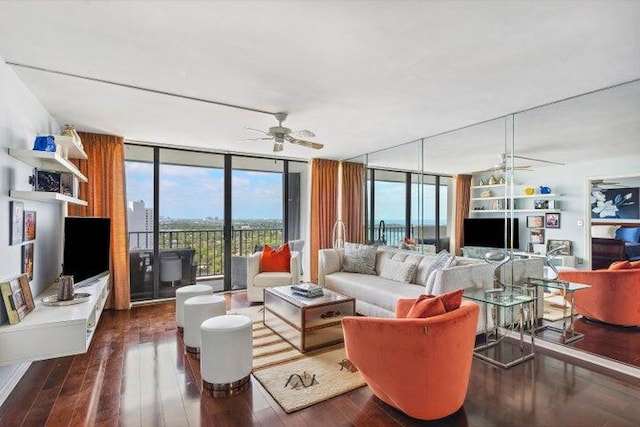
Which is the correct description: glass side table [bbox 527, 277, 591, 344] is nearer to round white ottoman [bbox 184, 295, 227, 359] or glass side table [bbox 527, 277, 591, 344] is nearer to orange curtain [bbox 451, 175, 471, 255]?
orange curtain [bbox 451, 175, 471, 255]

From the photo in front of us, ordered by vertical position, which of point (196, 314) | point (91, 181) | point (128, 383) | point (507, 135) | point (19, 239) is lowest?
point (128, 383)

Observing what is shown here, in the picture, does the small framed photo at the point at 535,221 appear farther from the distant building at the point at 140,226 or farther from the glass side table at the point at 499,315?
the distant building at the point at 140,226

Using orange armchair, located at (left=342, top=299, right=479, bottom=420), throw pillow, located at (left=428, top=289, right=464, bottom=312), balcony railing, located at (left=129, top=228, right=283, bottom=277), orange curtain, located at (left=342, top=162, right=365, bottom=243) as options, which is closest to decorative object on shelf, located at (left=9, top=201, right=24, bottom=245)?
balcony railing, located at (left=129, top=228, right=283, bottom=277)

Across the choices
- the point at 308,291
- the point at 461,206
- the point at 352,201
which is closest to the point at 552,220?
the point at 461,206

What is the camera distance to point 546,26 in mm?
1830

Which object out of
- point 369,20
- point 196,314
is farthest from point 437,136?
point 196,314

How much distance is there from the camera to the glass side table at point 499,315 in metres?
2.82

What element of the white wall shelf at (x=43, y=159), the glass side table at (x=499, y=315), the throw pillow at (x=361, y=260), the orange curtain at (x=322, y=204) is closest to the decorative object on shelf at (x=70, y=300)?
the white wall shelf at (x=43, y=159)

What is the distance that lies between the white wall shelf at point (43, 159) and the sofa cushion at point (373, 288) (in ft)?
10.8

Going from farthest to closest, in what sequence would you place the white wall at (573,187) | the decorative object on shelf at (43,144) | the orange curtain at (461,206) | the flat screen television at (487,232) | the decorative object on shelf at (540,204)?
the orange curtain at (461,206) → the flat screen television at (487,232) → the decorative object on shelf at (540,204) → the white wall at (573,187) → the decorative object on shelf at (43,144)

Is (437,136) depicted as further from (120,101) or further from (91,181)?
(91,181)

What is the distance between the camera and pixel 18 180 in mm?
2602

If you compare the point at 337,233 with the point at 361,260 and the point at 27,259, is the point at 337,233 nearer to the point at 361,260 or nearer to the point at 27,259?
the point at 361,260

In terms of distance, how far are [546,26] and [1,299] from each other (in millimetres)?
3859
